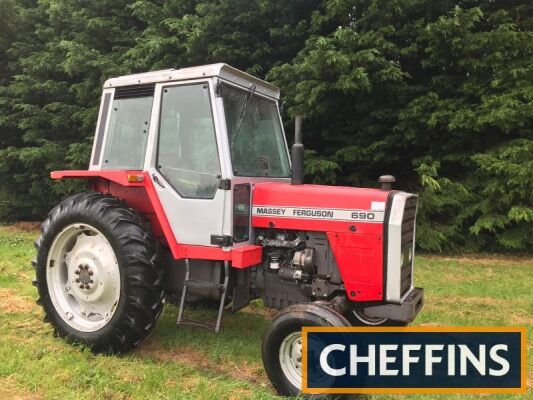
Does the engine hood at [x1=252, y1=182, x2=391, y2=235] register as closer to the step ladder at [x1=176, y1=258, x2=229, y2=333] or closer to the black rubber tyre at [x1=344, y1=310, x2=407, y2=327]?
the step ladder at [x1=176, y1=258, x2=229, y2=333]

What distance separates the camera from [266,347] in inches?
128

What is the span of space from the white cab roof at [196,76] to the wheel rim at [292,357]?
6.51 feet

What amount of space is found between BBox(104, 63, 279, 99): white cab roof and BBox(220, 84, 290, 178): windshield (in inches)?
3.3

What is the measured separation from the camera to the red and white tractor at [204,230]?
3.56m

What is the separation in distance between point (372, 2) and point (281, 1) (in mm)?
1689

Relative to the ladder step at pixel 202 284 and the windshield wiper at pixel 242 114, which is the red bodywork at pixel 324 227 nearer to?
the ladder step at pixel 202 284

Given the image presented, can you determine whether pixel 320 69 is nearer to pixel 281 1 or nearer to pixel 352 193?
pixel 281 1

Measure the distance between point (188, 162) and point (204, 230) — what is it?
1.78ft

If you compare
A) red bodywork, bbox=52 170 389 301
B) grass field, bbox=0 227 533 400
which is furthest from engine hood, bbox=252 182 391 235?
grass field, bbox=0 227 533 400

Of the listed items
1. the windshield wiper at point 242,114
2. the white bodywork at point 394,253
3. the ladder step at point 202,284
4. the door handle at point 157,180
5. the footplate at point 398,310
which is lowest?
the footplate at point 398,310

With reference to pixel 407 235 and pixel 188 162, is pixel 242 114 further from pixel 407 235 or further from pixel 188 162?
pixel 407 235

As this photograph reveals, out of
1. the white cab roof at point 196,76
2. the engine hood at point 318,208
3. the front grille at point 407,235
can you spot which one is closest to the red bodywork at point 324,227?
the engine hood at point 318,208

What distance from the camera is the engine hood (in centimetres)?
350

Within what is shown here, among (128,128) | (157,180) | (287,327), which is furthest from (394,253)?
(128,128)
